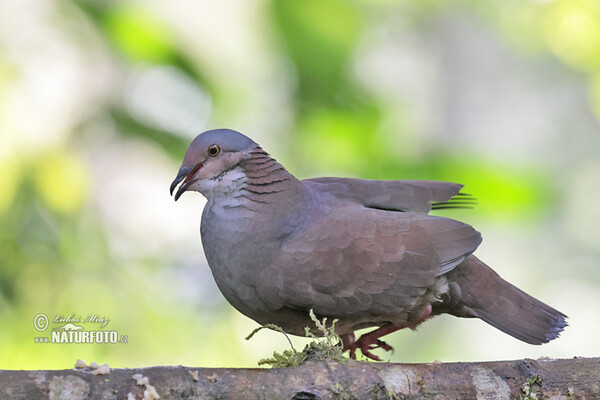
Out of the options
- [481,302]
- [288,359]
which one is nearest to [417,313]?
[481,302]

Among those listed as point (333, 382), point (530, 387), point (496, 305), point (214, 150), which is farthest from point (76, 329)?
point (530, 387)

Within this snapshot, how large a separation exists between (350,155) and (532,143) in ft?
19.2

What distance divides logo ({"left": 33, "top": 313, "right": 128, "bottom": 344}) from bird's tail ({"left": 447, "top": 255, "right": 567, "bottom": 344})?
1.82m

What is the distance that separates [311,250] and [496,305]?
3.54 ft

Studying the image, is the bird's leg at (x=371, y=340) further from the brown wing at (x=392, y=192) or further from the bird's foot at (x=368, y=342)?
the brown wing at (x=392, y=192)

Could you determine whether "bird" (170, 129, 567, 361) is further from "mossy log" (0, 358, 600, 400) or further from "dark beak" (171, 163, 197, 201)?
"mossy log" (0, 358, 600, 400)

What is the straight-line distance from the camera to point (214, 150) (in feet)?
10.3

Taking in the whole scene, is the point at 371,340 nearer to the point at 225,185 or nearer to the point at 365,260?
the point at 365,260

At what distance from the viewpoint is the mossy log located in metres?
2.22

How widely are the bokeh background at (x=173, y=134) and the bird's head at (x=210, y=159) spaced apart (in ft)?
3.87

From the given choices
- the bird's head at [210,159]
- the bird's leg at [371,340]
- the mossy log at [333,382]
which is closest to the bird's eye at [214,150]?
the bird's head at [210,159]

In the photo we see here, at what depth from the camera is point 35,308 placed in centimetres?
390

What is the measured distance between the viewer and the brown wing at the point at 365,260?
3035 millimetres

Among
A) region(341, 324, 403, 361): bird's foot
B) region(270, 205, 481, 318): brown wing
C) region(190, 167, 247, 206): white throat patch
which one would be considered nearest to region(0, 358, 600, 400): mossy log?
region(270, 205, 481, 318): brown wing
